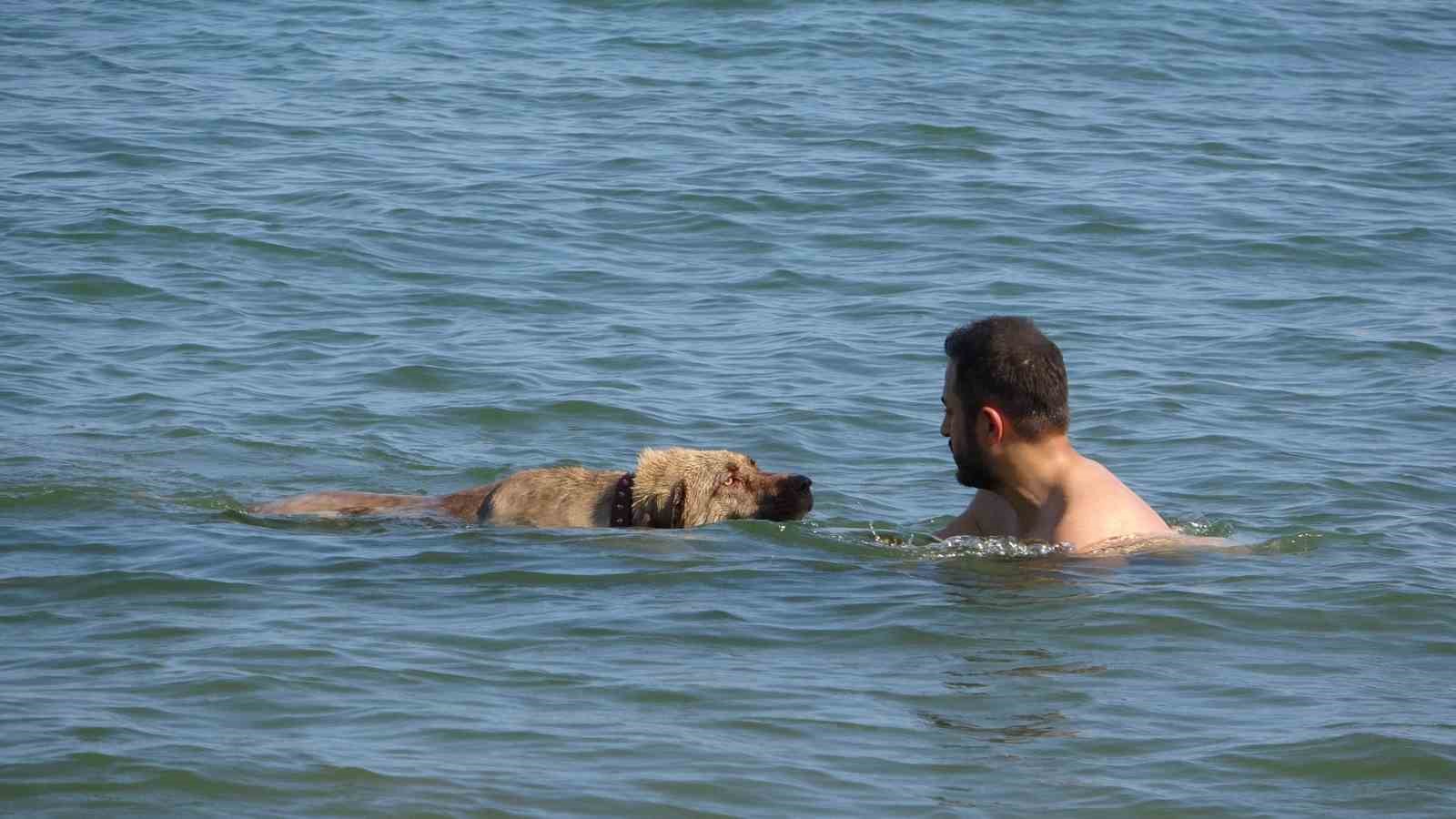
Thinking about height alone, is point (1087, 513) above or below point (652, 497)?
above

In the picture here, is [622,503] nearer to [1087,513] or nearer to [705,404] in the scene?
[1087,513]

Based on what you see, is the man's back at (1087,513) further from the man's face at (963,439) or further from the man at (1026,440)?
the man's face at (963,439)

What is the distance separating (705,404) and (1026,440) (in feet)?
12.4

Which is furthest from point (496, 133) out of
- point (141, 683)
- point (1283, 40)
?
point (141, 683)

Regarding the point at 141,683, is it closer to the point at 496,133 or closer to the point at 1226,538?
the point at 1226,538

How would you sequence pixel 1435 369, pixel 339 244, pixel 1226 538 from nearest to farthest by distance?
pixel 1226 538, pixel 1435 369, pixel 339 244

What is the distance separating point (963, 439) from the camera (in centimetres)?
795

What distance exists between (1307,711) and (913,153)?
13349 millimetres

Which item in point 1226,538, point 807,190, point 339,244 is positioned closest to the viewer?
point 1226,538

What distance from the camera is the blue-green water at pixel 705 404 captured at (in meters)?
5.92

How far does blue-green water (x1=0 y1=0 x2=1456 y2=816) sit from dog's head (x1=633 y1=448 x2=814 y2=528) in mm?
148

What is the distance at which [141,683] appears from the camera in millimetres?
6316

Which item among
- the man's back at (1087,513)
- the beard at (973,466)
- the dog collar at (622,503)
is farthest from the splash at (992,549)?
the dog collar at (622,503)

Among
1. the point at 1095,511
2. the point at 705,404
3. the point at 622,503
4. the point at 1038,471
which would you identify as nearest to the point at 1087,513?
the point at 1095,511
